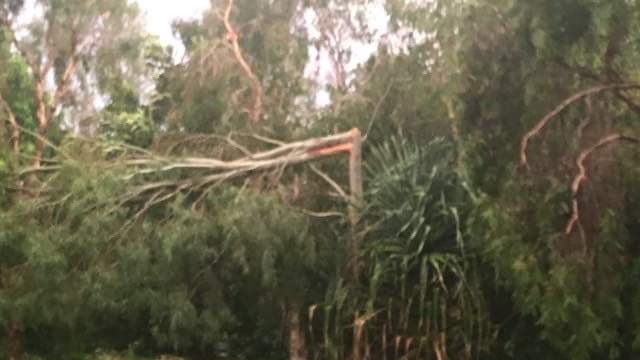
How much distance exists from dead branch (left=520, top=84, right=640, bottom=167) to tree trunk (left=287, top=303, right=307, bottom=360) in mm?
3796

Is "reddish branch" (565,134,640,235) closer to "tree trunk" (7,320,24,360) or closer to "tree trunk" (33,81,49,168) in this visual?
"tree trunk" (7,320,24,360)

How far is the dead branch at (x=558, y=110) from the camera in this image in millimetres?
7680

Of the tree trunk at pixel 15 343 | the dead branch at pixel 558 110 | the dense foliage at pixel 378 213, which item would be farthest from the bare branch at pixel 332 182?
the tree trunk at pixel 15 343

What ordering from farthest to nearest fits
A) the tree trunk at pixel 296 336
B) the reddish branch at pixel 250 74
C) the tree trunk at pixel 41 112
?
the tree trunk at pixel 41 112, the reddish branch at pixel 250 74, the tree trunk at pixel 296 336

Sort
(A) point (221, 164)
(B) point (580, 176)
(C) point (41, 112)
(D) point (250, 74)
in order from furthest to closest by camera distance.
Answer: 1. (C) point (41, 112)
2. (D) point (250, 74)
3. (A) point (221, 164)
4. (B) point (580, 176)

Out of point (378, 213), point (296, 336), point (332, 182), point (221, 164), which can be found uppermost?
point (221, 164)

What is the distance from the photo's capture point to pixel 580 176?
754 cm

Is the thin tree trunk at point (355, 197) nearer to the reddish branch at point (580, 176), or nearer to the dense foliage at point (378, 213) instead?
the dense foliage at point (378, 213)

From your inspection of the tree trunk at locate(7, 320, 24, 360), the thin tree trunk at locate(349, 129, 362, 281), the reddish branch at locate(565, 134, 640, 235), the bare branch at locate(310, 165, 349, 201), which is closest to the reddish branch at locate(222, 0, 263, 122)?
the bare branch at locate(310, 165, 349, 201)

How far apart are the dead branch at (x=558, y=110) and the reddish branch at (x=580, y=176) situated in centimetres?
42

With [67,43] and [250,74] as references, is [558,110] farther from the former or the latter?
[67,43]

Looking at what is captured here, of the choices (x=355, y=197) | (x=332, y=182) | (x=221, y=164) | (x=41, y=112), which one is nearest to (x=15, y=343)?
(x=221, y=164)

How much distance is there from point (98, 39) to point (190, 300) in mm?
9132

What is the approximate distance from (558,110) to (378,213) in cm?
294
